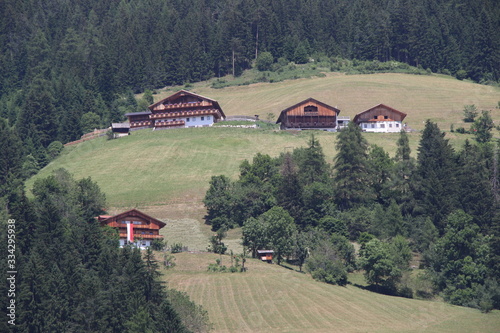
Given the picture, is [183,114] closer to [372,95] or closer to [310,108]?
[310,108]

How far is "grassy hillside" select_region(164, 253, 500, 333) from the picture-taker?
2842 inches

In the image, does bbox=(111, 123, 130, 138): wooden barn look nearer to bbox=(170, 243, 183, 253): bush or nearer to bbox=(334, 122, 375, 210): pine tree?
bbox=(334, 122, 375, 210): pine tree

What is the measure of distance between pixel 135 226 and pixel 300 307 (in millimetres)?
29016

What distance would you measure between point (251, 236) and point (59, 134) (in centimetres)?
6934

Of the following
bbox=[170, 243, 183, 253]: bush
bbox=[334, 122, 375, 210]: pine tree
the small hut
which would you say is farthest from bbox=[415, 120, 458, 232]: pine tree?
bbox=[170, 243, 183, 253]: bush

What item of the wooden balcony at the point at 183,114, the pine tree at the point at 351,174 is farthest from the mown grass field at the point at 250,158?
the pine tree at the point at 351,174

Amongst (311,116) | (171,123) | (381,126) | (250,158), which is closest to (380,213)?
(250,158)

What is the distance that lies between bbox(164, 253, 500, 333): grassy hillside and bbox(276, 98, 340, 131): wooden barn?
5584cm

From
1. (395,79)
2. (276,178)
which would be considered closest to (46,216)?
(276,178)

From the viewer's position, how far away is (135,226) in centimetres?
9675

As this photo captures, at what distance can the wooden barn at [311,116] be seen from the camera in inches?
5453

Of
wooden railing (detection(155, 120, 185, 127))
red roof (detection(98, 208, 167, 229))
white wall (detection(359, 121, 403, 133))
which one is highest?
wooden railing (detection(155, 120, 185, 127))

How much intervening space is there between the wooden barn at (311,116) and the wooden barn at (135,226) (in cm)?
4895

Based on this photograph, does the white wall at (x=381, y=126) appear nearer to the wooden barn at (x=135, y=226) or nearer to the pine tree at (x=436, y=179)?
the pine tree at (x=436, y=179)
